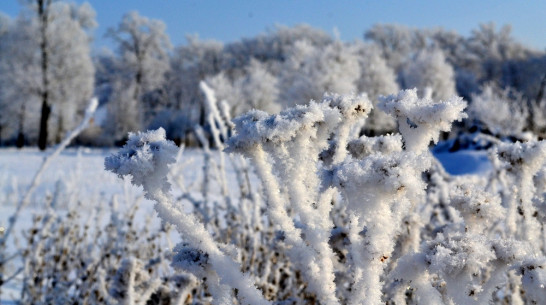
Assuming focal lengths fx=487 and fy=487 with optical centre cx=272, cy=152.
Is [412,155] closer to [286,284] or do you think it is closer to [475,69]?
[286,284]

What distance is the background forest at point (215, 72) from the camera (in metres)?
28.6

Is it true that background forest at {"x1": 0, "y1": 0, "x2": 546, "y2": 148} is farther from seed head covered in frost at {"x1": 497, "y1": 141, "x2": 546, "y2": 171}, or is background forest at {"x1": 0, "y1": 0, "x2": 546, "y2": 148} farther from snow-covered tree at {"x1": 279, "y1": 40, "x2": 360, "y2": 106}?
seed head covered in frost at {"x1": 497, "y1": 141, "x2": 546, "y2": 171}

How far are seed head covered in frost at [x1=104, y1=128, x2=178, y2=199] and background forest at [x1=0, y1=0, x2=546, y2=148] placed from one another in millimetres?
17096

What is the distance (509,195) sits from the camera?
Answer: 1274mm

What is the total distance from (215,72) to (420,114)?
50.8 metres

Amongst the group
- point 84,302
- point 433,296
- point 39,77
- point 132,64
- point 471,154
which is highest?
point 132,64

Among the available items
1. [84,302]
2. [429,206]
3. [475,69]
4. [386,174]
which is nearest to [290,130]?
[386,174]

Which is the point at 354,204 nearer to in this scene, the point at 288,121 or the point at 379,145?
the point at 288,121

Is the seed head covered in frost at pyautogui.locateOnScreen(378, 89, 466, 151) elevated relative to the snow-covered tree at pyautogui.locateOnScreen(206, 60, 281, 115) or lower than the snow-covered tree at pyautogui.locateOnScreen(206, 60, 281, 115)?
lower

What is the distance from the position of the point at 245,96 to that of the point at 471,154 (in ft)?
88.7

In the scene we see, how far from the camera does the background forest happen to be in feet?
93.7

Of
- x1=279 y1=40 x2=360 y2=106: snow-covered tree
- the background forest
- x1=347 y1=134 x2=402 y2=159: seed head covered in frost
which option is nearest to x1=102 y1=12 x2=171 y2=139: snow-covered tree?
the background forest

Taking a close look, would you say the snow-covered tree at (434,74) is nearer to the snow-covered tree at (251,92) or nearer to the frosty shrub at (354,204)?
the snow-covered tree at (251,92)

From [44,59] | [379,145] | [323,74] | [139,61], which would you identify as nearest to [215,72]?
[139,61]
